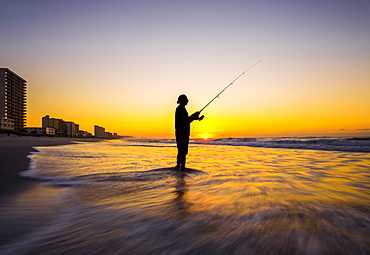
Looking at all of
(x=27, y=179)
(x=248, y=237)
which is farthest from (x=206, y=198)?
(x=27, y=179)

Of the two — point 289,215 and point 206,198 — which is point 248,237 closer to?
point 289,215

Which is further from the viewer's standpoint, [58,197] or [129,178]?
[129,178]

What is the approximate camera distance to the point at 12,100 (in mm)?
123188

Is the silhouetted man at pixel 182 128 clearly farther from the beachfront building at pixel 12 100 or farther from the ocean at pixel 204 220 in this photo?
the beachfront building at pixel 12 100

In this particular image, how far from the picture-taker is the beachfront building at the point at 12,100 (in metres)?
115

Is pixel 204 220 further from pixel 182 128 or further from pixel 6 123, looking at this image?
pixel 6 123

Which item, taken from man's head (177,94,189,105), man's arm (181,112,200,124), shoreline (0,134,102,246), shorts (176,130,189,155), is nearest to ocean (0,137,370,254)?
shoreline (0,134,102,246)

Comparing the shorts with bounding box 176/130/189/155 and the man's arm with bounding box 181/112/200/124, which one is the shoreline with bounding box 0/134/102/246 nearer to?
the shorts with bounding box 176/130/189/155

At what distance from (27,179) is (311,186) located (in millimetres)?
6054

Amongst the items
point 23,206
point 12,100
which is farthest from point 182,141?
point 12,100

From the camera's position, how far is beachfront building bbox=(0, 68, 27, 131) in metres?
115

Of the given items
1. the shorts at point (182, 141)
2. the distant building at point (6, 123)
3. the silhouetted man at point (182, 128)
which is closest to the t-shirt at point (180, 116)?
the silhouetted man at point (182, 128)

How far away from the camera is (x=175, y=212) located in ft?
9.60

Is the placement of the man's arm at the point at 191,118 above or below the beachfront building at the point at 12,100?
below
